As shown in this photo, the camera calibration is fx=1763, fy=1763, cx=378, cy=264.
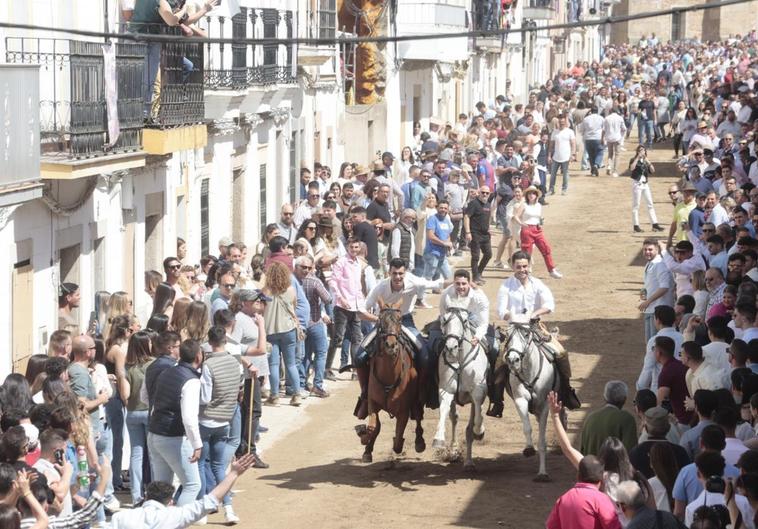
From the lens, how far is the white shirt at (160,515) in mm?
10133

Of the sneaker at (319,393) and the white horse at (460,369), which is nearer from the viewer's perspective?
the white horse at (460,369)

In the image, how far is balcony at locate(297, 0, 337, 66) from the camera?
103 ft

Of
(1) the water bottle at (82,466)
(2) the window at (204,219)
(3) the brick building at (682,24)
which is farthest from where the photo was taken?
(3) the brick building at (682,24)

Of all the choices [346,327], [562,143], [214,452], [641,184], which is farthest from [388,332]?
[562,143]

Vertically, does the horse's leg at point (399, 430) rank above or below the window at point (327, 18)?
below

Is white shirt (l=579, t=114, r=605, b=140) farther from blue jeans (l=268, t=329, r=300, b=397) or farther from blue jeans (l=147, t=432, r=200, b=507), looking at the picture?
blue jeans (l=147, t=432, r=200, b=507)

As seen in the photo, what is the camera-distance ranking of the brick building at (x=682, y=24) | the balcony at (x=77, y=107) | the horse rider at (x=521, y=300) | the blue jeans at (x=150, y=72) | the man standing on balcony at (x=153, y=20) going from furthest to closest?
the brick building at (x=682, y=24) → the blue jeans at (x=150, y=72) → the man standing on balcony at (x=153, y=20) → the balcony at (x=77, y=107) → the horse rider at (x=521, y=300)

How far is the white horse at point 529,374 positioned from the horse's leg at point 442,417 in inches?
23.2

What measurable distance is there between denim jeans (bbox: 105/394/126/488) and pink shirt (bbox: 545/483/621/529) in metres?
5.23

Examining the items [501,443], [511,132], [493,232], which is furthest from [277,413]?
[511,132]

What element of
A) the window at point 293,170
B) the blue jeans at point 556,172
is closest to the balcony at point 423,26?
the blue jeans at point 556,172

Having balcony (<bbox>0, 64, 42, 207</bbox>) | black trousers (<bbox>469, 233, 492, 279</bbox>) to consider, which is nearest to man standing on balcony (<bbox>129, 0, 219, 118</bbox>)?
balcony (<bbox>0, 64, 42, 207</bbox>)

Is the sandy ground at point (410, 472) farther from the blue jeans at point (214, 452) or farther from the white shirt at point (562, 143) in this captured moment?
the white shirt at point (562, 143)

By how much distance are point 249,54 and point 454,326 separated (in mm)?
12589
